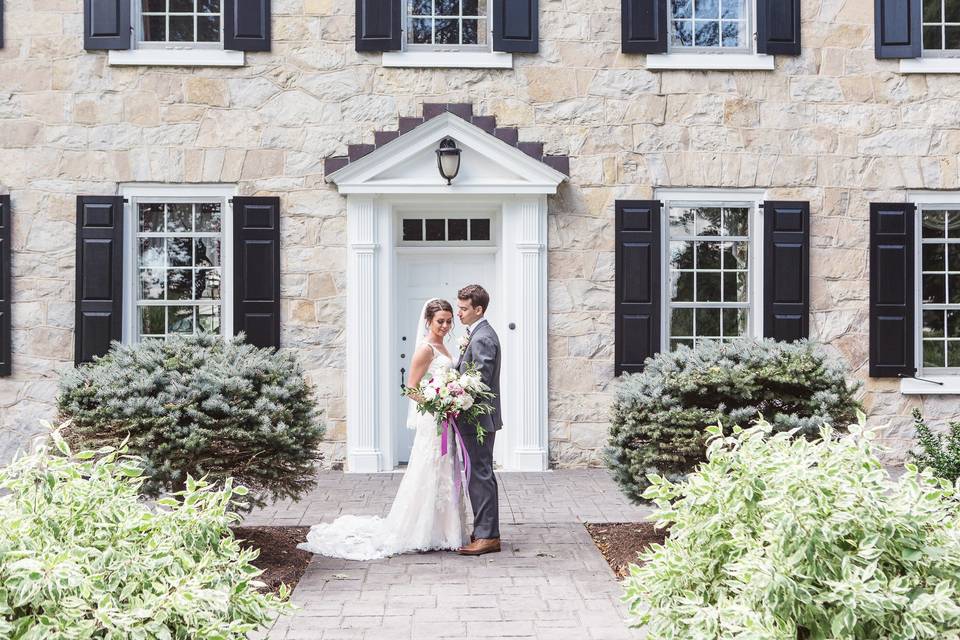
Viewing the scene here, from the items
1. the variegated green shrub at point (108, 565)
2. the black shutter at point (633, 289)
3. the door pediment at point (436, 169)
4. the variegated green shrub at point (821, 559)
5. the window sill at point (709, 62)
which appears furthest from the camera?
the window sill at point (709, 62)

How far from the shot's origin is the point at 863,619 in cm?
302

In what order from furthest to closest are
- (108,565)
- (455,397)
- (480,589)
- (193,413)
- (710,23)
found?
1. (710,23)
2. (455,397)
3. (193,413)
4. (480,589)
5. (108,565)

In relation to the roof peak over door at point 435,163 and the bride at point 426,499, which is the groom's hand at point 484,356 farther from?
the roof peak over door at point 435,163

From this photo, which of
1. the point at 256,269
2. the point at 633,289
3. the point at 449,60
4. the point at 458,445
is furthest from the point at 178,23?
the point at 458,445

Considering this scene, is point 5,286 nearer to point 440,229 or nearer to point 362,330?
point 362,330

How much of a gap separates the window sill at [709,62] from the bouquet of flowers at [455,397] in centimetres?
503

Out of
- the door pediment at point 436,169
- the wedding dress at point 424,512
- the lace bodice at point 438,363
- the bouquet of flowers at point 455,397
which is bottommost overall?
the wedding dress at point 424,512

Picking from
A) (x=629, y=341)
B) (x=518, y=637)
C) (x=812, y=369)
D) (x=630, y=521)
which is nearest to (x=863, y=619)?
(x=518, y=637)

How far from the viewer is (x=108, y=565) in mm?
2979

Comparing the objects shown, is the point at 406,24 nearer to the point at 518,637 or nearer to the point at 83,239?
the point at 83,239

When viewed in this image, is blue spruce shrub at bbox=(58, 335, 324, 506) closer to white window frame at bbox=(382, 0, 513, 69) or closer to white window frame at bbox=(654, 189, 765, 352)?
white window frame at bbox=(382, 0, 513, 69)

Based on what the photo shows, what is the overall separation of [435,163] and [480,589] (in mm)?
5254

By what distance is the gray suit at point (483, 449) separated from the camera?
6.48 meters

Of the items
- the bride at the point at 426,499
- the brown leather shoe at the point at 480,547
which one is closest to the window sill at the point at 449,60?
the bride at the point at 426,499
